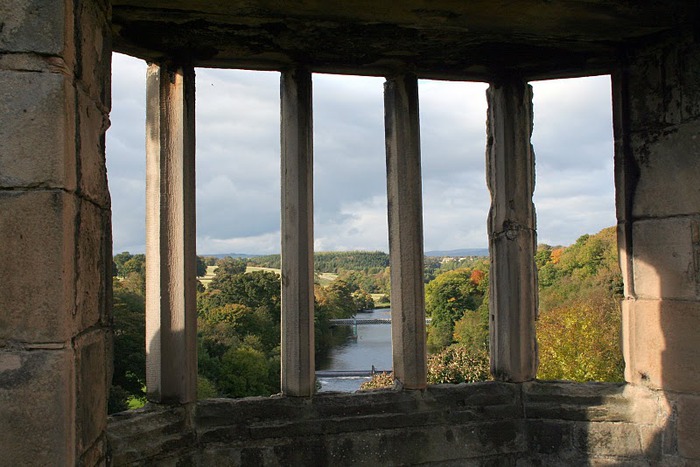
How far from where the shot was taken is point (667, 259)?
13.5 ft

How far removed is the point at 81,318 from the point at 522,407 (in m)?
3.02

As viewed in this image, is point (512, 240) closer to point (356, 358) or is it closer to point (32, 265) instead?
point (32, 265)

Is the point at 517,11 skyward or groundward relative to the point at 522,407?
skyward

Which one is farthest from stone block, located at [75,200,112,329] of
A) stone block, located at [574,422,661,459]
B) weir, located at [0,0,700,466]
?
stone block, located at [574,422,661,459]

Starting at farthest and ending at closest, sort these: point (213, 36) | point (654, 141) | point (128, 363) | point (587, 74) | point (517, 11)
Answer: point (128, 363)
point (587, 74)
point (654, 141)
point (213, 36)
point (517, 11)

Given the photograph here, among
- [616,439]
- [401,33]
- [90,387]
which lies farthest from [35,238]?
[616,439]

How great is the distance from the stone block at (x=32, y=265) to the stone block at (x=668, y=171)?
353 cm

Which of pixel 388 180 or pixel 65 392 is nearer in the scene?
pixel 65 392

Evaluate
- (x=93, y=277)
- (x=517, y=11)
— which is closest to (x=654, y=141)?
(x=517, y=11)

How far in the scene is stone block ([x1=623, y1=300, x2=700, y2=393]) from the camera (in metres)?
3.97

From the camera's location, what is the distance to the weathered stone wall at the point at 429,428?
3.89m

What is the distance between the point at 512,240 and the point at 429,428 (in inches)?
55.1

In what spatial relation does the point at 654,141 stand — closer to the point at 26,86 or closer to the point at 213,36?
the point at 213,36

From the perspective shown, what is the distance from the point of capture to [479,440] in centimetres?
428
